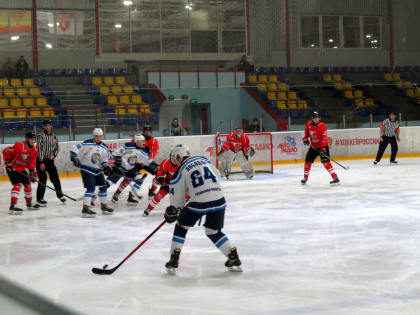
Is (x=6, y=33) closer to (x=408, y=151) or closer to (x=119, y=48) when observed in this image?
(x=119, y=48)

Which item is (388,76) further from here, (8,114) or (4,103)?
(8,114)

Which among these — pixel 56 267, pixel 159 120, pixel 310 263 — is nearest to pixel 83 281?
pixel 56 267

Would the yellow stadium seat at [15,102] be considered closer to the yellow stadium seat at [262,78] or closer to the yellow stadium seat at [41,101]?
the yellow stadium seat at [41,101]

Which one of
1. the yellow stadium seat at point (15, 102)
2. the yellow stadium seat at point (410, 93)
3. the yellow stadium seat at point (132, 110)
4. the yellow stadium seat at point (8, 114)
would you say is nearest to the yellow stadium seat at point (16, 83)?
the yellow stadium seat at point (15, 102)

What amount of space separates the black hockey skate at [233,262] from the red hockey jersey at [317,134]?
7.29 metres

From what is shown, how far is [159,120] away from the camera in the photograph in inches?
742

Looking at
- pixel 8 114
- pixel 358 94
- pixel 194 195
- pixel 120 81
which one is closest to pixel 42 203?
pixel 194 195

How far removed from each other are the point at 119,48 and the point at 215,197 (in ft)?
64.9

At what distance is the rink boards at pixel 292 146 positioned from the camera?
1598 cm

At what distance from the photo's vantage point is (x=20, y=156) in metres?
9.03

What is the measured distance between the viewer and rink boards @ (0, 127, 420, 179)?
16.0 metres

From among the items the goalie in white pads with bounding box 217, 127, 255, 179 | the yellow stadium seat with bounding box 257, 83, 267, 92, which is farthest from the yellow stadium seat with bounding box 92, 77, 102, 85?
the goalie in white pads with bounding box 217, 127, 255, 179

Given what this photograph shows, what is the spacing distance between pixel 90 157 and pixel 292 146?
34.0 ft

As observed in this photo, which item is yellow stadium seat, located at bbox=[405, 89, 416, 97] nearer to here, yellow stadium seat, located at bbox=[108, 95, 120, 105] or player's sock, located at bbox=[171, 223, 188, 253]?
yellow stadium seat, located at bbox=[108, 95, 120, 105]
